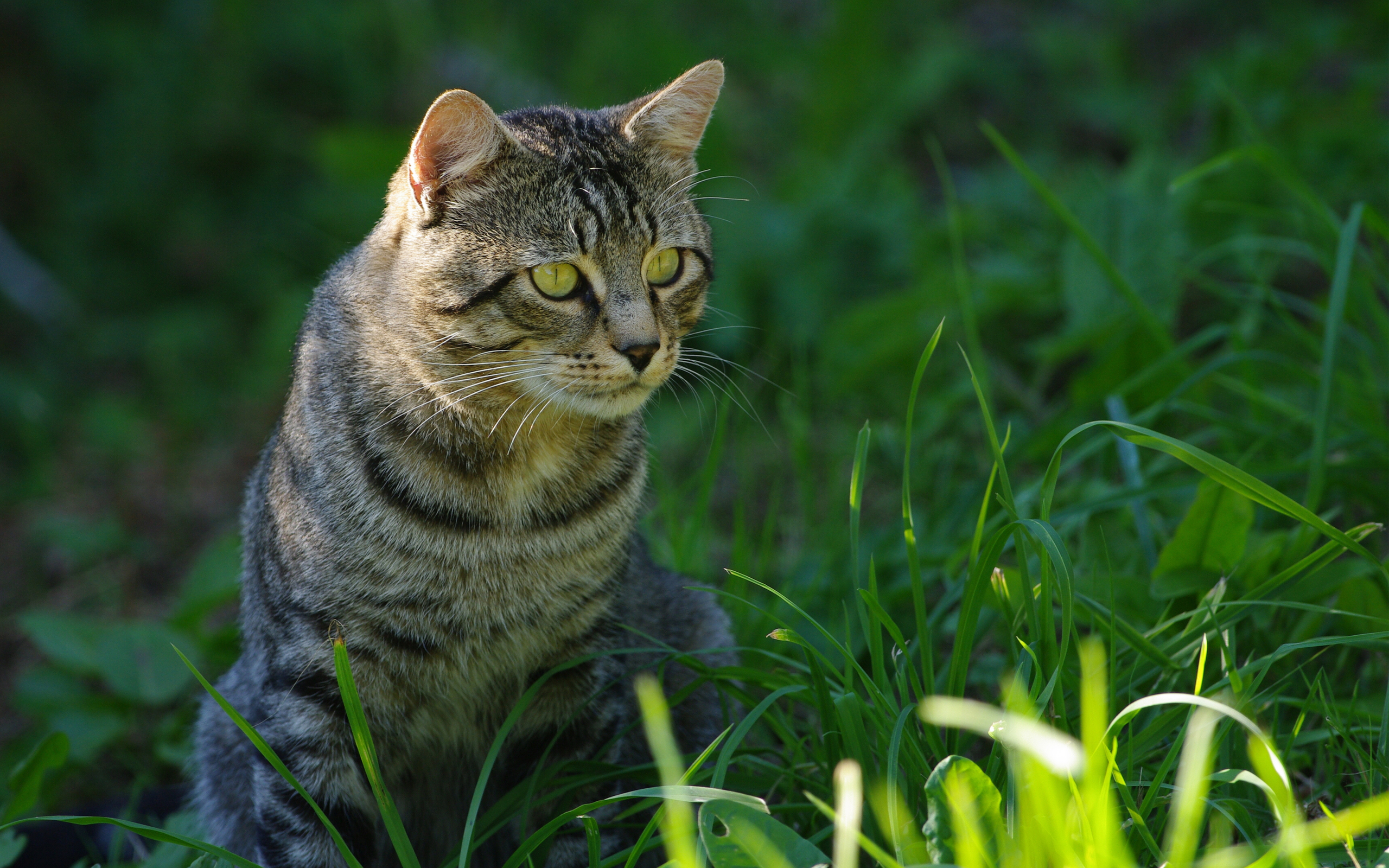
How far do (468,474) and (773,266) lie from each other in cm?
208

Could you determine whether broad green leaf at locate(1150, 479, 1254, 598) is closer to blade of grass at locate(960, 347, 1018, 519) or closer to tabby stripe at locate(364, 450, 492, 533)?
blade of grass at locate(960, 347, 1018, 519)

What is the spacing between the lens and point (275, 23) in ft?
17.1

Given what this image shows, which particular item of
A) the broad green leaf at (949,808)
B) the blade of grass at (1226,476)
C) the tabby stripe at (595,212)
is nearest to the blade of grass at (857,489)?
the blade of grass at (1226,476)

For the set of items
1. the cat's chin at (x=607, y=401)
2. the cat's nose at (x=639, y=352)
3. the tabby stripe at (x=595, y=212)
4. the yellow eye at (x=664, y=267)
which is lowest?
the cat's chin at (x=607, y=401)

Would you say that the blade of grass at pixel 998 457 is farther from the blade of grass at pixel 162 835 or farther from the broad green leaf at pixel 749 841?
the blade of grass at pixel 162 835

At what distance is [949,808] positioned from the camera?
128 centimetres

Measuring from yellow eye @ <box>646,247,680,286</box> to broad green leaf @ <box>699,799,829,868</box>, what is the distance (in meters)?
0.98

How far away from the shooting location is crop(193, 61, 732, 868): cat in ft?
5.72

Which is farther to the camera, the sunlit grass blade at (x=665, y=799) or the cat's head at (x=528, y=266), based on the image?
the cat's head at (x=528, y=266)

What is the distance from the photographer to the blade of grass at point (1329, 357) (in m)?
1.89

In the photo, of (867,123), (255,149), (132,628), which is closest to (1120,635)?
(132,628)

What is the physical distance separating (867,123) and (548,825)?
364 centimetres

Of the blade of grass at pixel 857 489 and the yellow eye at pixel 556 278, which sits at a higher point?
the yellow eye at pixel 556 278

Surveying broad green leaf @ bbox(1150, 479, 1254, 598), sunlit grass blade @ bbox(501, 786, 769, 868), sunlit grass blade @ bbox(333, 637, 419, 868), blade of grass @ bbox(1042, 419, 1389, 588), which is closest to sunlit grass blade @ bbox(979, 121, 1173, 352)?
broad green leaf @ bbox(1150, 479, 1254, 598)
